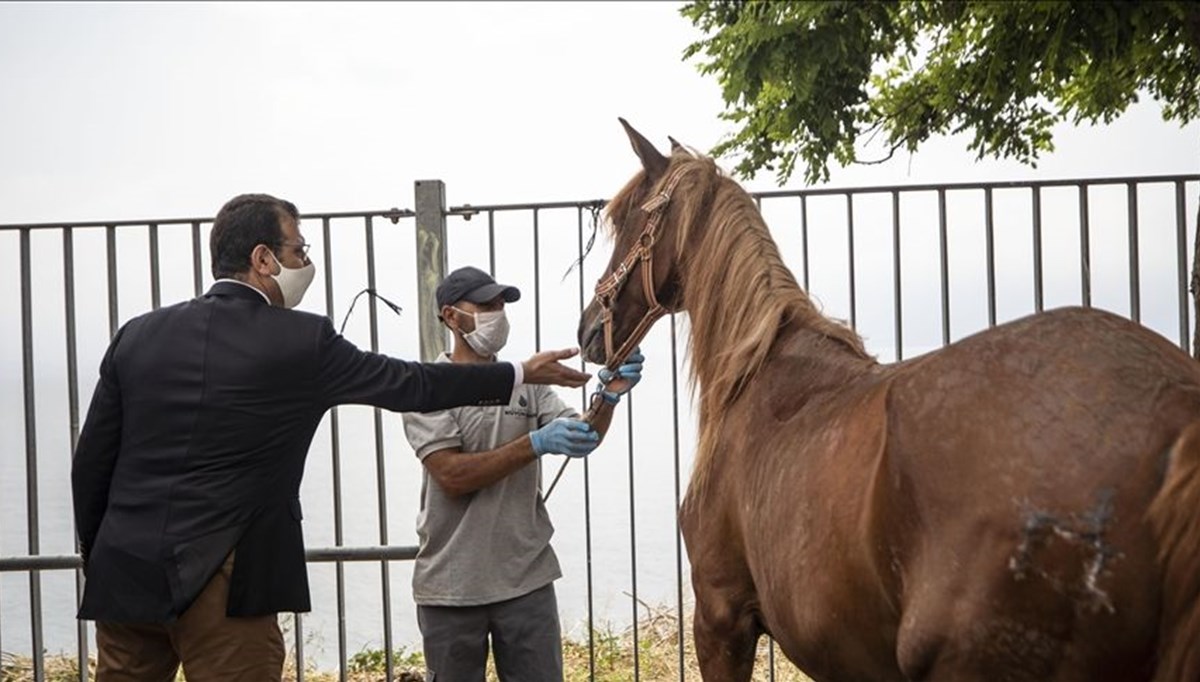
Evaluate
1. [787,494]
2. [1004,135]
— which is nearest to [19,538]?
[1004,135]

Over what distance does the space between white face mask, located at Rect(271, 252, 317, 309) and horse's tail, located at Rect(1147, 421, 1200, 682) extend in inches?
86.3

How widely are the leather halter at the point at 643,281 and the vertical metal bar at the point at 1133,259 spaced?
1940 mm

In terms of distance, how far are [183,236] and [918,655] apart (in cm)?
373

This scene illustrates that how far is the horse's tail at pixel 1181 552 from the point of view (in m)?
2.30

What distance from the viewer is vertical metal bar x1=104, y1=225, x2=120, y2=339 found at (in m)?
5.04

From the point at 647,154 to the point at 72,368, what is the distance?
2.55 metres

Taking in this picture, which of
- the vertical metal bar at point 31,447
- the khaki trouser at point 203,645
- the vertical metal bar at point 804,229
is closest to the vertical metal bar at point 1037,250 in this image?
the vertical metal bar at point 804,229

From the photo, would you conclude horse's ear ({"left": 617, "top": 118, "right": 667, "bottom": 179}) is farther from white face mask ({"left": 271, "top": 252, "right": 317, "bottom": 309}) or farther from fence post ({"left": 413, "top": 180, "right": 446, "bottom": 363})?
fence post ({"left": 413, "top": 180, "right": 446, "bottom": 363})

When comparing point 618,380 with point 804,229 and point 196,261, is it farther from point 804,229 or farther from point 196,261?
point 196,261

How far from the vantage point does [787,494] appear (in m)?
3.02

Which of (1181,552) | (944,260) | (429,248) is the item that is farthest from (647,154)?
(1181,552)

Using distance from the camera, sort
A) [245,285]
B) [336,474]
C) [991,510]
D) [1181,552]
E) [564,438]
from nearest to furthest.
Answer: [1181,552], [991,510], [245,285], [564,438], [336,474]

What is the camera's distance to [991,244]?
4746 mm

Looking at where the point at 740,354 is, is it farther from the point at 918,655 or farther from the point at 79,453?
the point at 79,453
